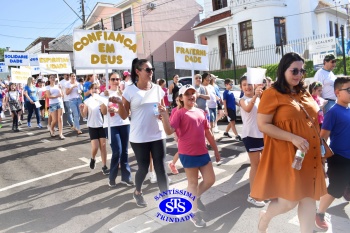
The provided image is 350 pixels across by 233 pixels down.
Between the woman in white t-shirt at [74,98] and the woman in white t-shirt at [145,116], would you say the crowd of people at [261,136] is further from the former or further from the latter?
the woman in white t-shirt at [74,98]

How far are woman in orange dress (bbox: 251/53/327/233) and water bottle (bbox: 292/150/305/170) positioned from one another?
8cm

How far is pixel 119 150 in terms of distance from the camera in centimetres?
523

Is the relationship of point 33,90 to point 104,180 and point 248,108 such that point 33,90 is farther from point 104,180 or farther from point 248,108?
point 248,108

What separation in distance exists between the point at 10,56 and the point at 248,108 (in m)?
15.7

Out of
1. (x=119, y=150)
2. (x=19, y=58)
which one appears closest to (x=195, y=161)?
(x=119, y=150)

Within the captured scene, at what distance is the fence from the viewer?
1736 cm

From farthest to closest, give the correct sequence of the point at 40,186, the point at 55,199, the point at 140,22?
the point at 140,22
the point at 40,186
the point at 55,199

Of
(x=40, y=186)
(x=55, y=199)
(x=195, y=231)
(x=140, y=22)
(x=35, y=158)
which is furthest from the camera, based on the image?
(x=140, y=22)

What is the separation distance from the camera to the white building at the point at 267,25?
19.7 m

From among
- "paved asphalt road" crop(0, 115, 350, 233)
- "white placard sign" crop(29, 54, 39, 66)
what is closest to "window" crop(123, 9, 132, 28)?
"white placard sign" crop(29, 54, 39, 66)

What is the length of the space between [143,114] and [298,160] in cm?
205

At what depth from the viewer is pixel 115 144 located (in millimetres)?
5219

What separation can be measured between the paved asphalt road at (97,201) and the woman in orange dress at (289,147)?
91cm

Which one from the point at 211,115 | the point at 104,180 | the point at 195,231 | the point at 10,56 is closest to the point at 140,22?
the point at 10,56
